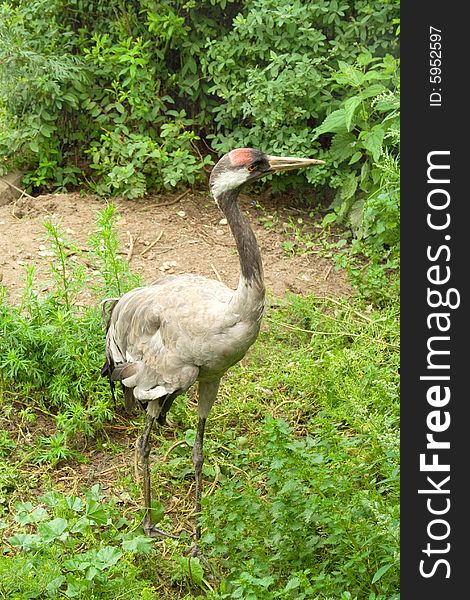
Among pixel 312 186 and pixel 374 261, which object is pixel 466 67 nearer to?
pixel 374 261

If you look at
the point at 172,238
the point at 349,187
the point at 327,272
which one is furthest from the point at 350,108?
the point at 172,238

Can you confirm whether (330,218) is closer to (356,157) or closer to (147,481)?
(356,157)

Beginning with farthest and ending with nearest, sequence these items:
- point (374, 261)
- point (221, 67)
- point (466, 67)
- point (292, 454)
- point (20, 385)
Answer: point (221, 67) < point (374, 261) < point (20, 385) < point (292, 454) < point (466, 67)

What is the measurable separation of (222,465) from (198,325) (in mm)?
1328

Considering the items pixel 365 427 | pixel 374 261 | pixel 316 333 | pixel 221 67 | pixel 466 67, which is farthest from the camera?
pixel 221 67

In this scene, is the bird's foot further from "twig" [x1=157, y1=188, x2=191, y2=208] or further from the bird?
"twig" [x1=157, y1=188, x2=191, y2=208]

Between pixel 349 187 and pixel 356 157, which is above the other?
pixel 356 157

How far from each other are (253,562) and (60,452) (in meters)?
1.85

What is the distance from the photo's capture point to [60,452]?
524 cm

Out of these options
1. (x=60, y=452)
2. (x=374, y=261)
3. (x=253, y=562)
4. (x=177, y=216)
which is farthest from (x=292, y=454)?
(x=177, y=216)

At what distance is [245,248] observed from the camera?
425 cm

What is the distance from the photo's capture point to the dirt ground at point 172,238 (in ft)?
22.6

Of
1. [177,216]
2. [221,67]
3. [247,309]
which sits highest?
[221,67]

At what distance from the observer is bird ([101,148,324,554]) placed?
4.25 meters
